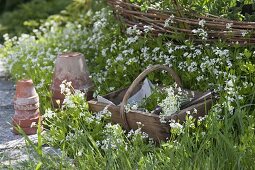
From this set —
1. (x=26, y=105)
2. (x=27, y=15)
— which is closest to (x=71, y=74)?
(x=26, y=105)

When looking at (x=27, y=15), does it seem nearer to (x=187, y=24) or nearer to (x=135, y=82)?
(x=187, y=24)

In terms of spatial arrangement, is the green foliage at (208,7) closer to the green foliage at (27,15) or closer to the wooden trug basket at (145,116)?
the wooden trug basket at (145,116)

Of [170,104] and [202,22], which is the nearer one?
[170,104]

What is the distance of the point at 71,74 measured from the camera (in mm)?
3615

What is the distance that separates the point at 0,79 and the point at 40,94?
41.6 inches

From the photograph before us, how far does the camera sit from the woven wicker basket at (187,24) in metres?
3.41

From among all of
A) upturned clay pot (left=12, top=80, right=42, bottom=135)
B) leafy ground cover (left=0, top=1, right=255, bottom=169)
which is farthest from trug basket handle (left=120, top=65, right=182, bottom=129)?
upturned clay pot (left=12, top=80, right=42, bottom=135)

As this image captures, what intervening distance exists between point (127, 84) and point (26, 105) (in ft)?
2.40

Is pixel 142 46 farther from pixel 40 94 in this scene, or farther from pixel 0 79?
pixel 0 79

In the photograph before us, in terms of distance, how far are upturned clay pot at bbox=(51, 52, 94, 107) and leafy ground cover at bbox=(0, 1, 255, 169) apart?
0.09 metres

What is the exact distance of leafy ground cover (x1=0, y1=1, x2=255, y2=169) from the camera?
2602mm

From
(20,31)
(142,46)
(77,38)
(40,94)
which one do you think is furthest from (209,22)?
(20,31)

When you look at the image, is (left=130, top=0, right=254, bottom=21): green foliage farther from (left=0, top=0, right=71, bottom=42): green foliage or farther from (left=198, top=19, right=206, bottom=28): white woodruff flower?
(left=0, top=0, right=71, bottom=42): green foliage

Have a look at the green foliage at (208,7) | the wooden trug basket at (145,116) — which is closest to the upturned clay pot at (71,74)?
the wooden trug basket at (145,116)
